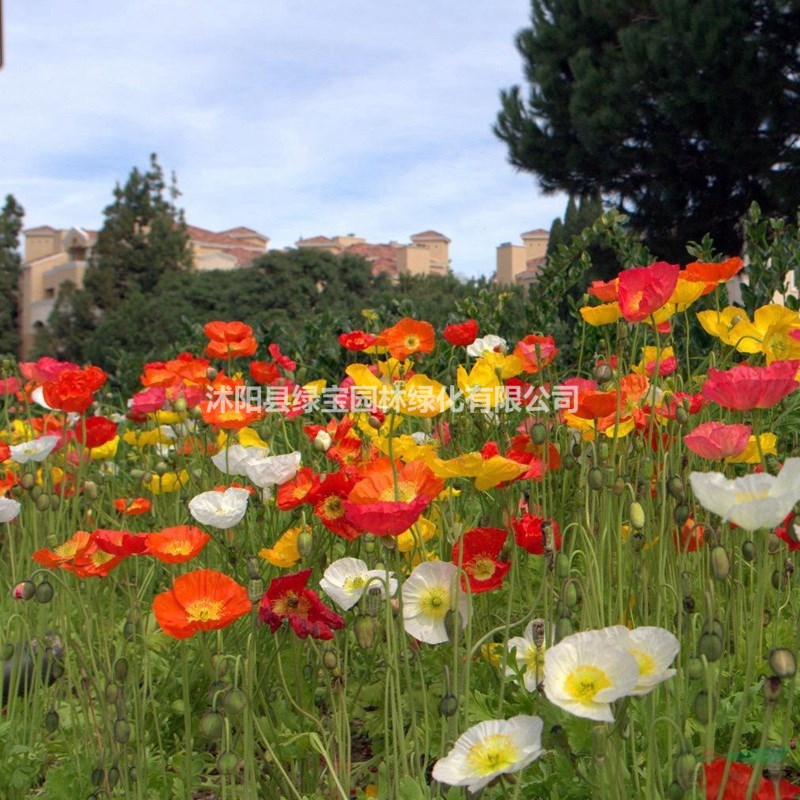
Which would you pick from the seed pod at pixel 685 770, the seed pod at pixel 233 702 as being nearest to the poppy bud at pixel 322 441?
the seed pod at pixel 233 702

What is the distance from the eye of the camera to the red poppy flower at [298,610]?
132cm

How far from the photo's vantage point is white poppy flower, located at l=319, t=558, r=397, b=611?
135cm

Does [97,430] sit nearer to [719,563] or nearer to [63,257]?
[719,563]

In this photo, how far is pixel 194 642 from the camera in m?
2.04

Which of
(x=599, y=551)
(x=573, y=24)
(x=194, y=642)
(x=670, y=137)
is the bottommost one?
(x=194, y=642)

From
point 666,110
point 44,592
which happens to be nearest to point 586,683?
point 44,592

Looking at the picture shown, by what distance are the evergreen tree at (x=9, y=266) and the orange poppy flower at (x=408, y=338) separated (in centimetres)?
3086

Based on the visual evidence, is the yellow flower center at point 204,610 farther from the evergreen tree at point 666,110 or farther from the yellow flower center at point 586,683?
the evergreen tree at point 666,110

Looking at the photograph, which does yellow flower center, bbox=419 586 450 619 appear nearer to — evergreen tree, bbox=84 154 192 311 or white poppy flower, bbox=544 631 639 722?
white poppy flower, bbox=544 631 639 722

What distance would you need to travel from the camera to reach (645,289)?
1.70 metres

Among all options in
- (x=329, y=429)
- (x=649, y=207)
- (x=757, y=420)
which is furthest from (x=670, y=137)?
(x=757, y=420)

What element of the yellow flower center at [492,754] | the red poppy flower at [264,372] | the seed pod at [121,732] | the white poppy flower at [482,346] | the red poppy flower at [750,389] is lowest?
the seed pod at [121,732]

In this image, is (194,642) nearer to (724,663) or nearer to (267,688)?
(267,688)

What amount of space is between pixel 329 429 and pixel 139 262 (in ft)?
93.0
